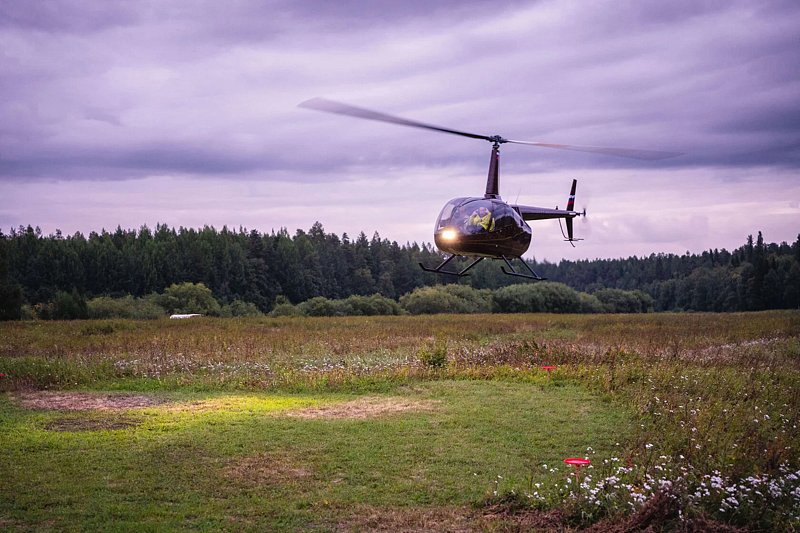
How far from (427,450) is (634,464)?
3483 millimetres

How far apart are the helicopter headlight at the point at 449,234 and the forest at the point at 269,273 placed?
49685mm

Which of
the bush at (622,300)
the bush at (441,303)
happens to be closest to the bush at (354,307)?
the bush at (441,303)

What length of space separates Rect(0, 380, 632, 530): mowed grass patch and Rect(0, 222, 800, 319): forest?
170 ft

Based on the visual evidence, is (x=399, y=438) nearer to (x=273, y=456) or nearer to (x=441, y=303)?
(x=273, y=456)

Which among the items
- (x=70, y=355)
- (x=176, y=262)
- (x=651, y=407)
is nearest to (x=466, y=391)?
(x=651, y=407)

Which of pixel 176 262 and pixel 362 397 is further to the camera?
pixel 176 262

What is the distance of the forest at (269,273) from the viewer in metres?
87.3

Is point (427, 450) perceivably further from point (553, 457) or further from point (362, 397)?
point (362, 397)

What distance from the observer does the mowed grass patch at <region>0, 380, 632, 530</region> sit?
31.5 feet

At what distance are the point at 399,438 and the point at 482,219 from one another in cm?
607

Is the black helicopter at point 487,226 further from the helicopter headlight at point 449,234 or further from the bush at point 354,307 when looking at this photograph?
the bush at point 354,307

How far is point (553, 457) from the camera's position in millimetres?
12102

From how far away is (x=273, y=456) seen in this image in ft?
40.1

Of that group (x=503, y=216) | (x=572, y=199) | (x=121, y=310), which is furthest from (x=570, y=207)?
(x=121, y=310)
